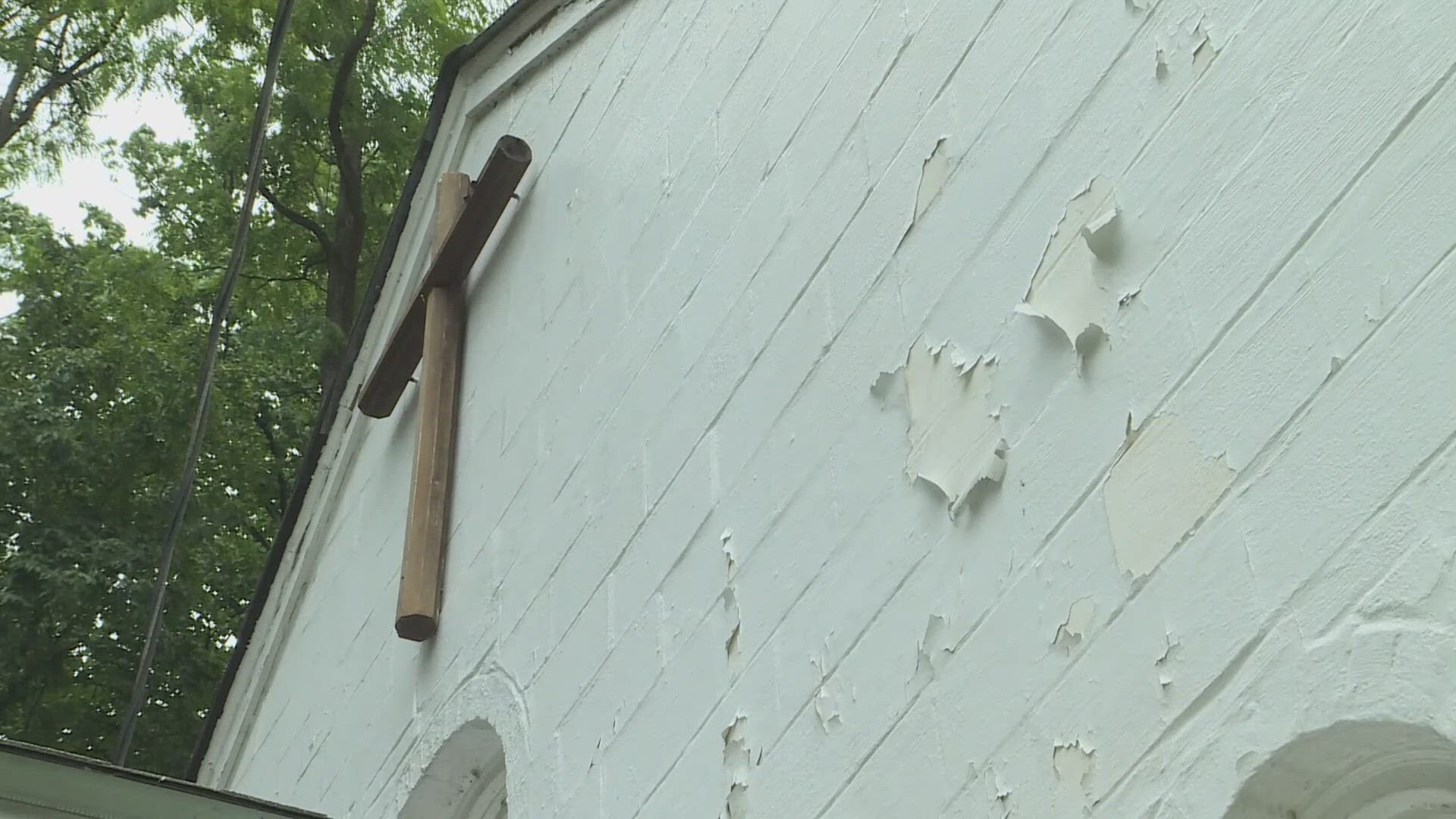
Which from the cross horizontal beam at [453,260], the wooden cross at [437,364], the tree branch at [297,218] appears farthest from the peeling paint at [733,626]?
the tree branch at [297,218]

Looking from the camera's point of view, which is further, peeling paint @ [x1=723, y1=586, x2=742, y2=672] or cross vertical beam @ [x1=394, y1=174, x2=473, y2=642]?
cross vertical beam @ [x1=394, y1=174, x2=473, y2=642]

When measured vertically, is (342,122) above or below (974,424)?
above

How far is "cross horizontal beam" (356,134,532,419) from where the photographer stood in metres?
5.14

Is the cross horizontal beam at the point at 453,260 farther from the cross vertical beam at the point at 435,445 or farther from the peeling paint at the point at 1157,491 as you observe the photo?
the peeling paint at the point at 1157,491

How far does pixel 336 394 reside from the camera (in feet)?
21.1

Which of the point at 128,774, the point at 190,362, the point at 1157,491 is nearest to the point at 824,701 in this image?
the point at 1157,491

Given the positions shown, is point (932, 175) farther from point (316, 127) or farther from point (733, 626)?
point (316, 127)

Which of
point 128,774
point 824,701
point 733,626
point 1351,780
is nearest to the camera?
point 1351,780

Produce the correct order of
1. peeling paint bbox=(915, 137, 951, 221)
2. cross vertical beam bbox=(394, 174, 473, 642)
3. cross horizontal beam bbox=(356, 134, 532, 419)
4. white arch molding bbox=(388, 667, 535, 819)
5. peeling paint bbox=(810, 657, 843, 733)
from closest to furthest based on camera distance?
peeling paint bbox=(810, 657, 843, 733) < peeling paint bbox=(915, 137, 951, 221) < white arch molding bbox=(388, 667, 535, 819) < cross vertical beam bbox=(394, 174, 473, 642) < cross horizontal beam bbox=(356, 134, 532, 419)

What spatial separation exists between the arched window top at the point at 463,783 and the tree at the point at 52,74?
47.4 ft

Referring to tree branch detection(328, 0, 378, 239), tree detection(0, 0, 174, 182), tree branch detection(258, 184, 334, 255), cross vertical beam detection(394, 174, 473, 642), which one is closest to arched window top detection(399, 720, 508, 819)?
cross vertical beam detection(394, 174, 473, 642)

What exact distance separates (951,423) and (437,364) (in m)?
3.07

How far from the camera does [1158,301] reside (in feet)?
7.26

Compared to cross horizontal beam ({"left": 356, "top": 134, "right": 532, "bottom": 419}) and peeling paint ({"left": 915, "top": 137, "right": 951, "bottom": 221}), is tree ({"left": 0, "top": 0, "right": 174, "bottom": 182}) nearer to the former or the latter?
cross horizontal beam ({"left": 356, "top": 134, "right": 532, "bottom": 419})
